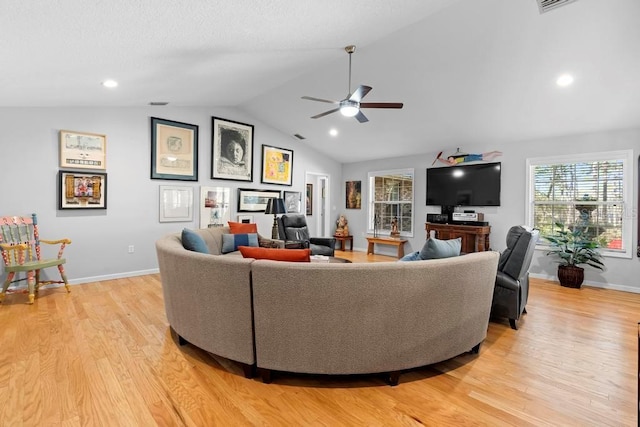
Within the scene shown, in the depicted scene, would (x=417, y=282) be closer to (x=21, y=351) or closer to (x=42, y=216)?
(x=21, y=351)

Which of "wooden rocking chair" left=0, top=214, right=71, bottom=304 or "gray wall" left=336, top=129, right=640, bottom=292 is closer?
"wooden rocking chair" left=0, top=214, right=71, bottom=304

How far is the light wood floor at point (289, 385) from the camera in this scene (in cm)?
163

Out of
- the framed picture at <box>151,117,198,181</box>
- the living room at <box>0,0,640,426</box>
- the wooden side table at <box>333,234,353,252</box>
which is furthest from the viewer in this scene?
the wooden side table at <box>333,234,353,252</box>

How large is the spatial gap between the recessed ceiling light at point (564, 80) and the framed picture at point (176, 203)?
18.5ft

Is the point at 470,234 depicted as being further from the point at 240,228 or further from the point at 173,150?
the point at 173,150

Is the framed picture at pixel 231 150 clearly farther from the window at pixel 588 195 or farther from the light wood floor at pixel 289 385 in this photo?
the window at pixel 588 195

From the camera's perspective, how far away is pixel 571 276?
441 cm

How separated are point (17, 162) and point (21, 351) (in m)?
2.73

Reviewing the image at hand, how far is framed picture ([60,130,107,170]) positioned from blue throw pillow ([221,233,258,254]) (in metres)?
2.08

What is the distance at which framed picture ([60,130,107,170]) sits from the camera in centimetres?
409

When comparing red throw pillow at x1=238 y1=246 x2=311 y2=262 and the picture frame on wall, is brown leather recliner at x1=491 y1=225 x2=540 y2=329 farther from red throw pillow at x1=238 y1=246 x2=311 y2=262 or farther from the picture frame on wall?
the picture frame on wall

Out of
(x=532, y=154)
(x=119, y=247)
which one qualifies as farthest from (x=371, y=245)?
(x=119, y=247)

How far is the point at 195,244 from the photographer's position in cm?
284

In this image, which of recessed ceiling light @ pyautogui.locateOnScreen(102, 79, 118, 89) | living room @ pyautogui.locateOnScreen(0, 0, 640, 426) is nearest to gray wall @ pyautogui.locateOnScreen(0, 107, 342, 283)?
living room @ pyautogui.locateOnScreen(0, 0, 640, 426)
